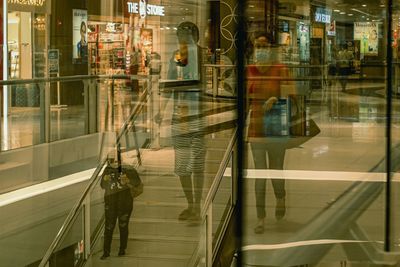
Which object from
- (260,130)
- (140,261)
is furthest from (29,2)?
(260,130)

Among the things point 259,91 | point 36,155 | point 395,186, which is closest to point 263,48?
point 259,91

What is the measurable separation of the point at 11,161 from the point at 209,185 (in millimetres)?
3323

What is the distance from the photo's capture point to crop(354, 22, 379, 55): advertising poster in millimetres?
2496

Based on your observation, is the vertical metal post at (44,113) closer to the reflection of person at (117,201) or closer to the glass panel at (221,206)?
the reflection of person at (117,201)

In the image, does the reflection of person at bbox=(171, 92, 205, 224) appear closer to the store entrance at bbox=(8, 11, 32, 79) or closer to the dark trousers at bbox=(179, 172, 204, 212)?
the dark trousers at bbox=(179, 172, 204, 212)

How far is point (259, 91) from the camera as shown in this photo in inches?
87.5

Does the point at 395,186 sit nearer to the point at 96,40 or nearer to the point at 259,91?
the point at 259,91

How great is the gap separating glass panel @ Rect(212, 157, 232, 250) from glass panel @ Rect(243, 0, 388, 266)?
0.66 feet

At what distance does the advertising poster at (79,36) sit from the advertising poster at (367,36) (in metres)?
3.17

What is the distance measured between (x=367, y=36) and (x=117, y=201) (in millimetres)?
2860

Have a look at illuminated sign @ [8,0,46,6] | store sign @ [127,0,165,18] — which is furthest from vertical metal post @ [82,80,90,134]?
store sign @ [127,0,165,18]

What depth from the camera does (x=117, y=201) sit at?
198 inches

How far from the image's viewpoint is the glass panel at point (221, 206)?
104 inches

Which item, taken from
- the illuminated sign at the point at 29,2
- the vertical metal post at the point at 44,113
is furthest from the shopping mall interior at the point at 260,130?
the illuminated sign at the point at 29,2
